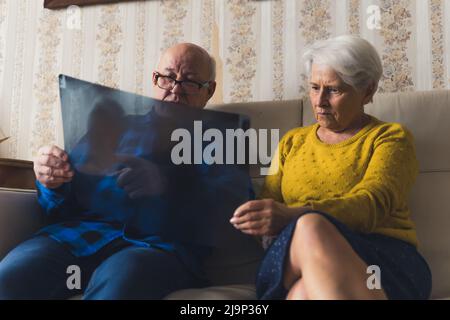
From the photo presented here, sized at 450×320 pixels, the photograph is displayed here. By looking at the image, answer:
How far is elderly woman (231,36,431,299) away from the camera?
82 centimetres

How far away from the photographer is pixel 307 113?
146 centimetres

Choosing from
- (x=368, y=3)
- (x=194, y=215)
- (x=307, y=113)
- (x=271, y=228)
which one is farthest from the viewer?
(x=368, y=3)

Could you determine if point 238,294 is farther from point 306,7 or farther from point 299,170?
point 306,7

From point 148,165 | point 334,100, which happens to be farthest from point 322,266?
point 334,100

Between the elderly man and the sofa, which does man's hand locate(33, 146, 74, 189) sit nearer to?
the elderly man

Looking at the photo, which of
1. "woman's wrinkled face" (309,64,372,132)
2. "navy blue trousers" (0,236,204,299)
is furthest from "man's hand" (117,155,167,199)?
"woman's wrinkled face" (309,64,372,132)

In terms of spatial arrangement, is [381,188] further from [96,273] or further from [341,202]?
[96,273]

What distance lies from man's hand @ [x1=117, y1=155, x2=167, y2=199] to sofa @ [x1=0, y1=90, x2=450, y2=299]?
0.86 feet

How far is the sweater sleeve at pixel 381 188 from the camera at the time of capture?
3.29 feet

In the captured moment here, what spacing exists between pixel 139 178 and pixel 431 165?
738 mm

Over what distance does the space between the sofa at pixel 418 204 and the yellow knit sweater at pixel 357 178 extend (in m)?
0.12
